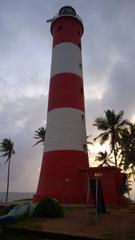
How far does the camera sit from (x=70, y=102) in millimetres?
25344

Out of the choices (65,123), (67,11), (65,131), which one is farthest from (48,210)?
(67,11)

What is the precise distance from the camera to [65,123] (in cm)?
2488

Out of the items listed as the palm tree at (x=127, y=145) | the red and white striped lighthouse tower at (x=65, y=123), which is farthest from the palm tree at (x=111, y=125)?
the red and white striped lighthouse tower at (x=65, y=123)

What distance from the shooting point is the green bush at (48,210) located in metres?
15.7

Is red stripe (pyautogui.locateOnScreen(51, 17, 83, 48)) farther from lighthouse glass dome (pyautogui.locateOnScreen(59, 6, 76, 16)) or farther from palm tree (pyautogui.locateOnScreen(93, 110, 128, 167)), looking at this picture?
palm tree (pyautogui.locateOnScreen(93, 110, 128, 167))

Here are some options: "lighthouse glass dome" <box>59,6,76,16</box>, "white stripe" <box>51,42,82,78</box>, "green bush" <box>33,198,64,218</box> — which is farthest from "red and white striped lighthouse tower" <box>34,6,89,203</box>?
"green bush" <box>33,198,64,218</box>

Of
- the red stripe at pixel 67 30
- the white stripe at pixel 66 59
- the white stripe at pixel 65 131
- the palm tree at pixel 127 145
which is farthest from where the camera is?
the palm tree at pixel 127 145

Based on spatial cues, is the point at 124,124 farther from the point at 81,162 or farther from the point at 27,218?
the point at 27,218

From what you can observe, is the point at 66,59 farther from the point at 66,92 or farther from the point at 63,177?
the point at 63,177

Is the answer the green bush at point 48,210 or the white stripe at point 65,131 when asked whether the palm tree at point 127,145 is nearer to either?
the white stripe at point 65,131

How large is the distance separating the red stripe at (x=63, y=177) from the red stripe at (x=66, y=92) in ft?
15.1

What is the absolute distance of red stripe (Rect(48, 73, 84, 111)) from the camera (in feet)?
83.6

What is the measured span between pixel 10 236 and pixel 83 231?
3.11m

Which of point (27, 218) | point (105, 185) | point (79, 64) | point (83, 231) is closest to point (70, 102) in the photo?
point (79, 64)
